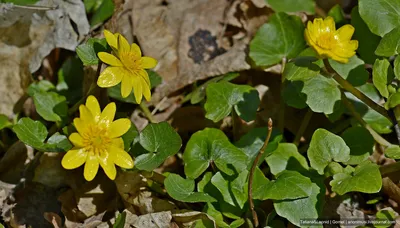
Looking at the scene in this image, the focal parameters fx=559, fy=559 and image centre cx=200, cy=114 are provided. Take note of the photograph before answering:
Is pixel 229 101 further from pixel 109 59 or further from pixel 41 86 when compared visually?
pixel 41 86

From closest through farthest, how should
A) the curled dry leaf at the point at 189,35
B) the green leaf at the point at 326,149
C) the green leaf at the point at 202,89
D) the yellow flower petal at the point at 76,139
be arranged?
the yellow flower petal at the point at 76,139, the green leaf at the point at 326,149, the green leaf at the point at 202,89, the curled dry leaf at the point at 189,35

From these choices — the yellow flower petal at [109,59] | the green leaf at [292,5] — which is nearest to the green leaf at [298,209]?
the yellow flower petal at [109,59]

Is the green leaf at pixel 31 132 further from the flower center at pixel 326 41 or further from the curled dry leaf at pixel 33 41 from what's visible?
the flower center at pixel 326 41

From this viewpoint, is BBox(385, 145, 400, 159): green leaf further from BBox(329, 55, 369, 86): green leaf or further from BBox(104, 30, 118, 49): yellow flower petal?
BBox(104, 30, 118, 49): yellow flower petal

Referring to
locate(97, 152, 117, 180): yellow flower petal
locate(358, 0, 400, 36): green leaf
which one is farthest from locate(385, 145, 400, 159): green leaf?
locate(97, 152, 117, 180): yellow flower petal

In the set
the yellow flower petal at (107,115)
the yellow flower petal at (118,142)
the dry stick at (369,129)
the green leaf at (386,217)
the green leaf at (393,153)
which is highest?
the yellow flower petal at (107,115)

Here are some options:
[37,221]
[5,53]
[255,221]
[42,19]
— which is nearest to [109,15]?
[42,19]
